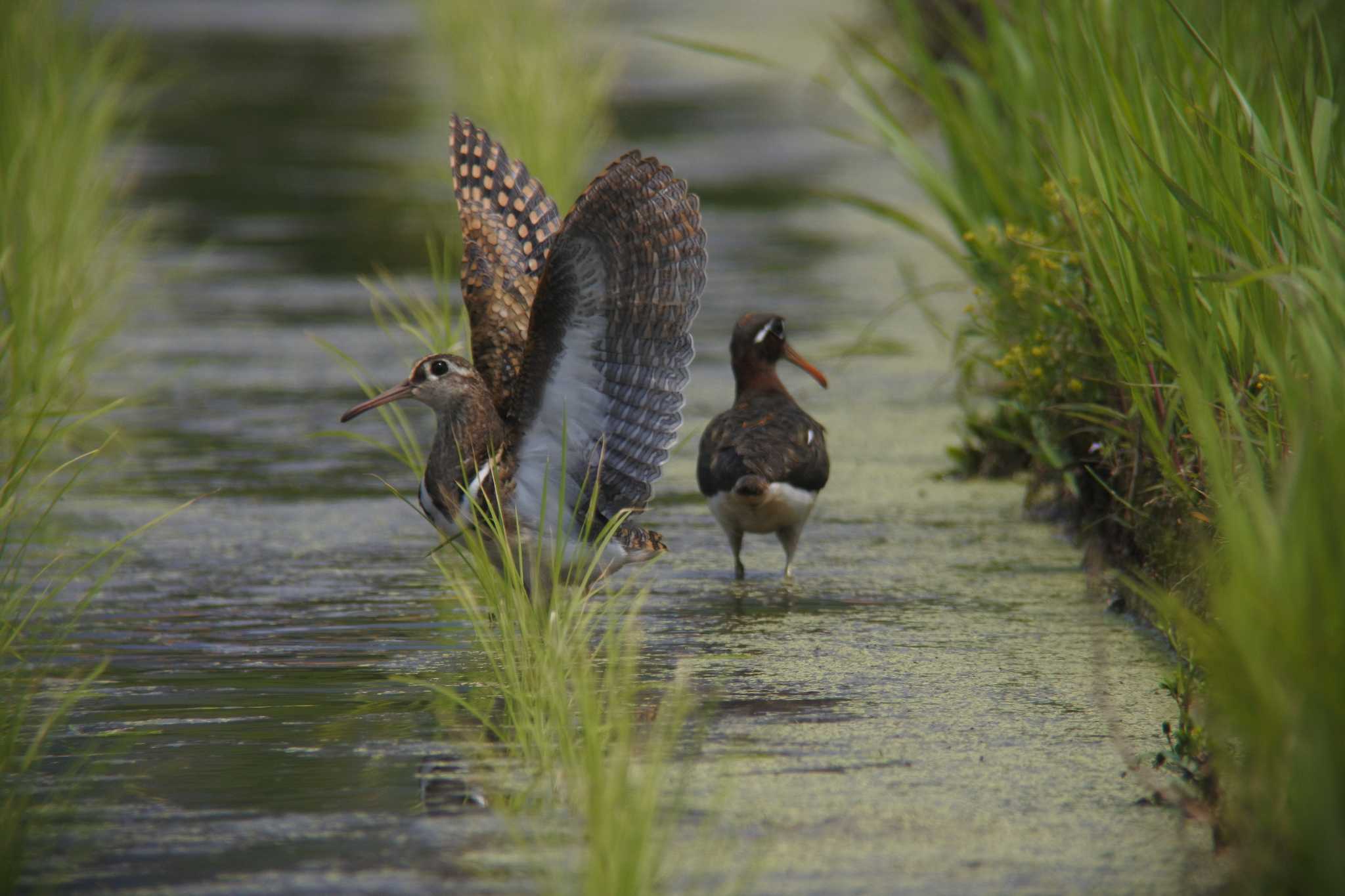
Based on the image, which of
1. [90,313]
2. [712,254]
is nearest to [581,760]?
[90,313]

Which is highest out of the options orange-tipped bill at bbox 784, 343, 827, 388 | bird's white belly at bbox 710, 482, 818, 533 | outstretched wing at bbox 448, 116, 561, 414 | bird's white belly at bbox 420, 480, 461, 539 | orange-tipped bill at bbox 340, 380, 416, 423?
outstretched wing at bbox 448, 116, 561, 414

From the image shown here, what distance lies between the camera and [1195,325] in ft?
16.1

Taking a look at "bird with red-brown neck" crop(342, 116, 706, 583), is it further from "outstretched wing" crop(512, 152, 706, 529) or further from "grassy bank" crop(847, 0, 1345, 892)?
"grassy bank" crop(847, 0, 1345, 892)

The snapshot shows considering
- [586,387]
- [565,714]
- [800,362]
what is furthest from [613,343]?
[800,362]

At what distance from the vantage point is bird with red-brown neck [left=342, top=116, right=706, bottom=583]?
5.11 m

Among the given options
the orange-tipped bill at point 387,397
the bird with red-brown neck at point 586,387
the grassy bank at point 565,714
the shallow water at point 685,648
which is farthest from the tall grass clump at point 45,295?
the grassy bank at point 565,714

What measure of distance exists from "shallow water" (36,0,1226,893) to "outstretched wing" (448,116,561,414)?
2.77ft

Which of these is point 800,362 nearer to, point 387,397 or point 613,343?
point 613,343

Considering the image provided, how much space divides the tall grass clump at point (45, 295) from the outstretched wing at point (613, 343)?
1193mm

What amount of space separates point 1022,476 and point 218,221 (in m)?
7.68

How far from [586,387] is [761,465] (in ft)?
3.62

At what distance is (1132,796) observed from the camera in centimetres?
429

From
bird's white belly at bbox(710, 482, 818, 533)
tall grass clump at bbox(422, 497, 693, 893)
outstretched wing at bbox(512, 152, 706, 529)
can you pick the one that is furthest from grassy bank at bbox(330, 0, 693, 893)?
bird's white belly at bbox(710, 482, 818, 533)

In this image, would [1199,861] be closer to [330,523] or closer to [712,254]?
[330,523]
